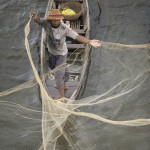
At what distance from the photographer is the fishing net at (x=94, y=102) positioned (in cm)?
376

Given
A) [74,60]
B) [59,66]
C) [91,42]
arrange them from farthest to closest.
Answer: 1. [74,60]
2. [59,66]
3. [91,42]

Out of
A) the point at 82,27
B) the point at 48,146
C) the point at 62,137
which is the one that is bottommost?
the point at 62,137

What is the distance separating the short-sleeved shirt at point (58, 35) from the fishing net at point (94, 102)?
1.46 feet

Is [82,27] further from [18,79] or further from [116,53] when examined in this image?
[18,79]

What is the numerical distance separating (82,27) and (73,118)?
3.10 m

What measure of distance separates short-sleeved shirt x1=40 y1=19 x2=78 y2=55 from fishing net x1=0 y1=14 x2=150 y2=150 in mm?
446

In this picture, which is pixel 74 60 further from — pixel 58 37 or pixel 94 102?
pixel 58 37

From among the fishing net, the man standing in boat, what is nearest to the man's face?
the man standing in boat

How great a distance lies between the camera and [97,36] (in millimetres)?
6750

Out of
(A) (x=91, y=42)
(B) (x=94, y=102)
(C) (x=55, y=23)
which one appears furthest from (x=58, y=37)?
(B) (x=94, y=102)

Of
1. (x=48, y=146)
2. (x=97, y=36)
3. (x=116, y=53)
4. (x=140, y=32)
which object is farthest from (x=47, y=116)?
(x=140, y=32)

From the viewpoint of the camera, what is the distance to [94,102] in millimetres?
4668

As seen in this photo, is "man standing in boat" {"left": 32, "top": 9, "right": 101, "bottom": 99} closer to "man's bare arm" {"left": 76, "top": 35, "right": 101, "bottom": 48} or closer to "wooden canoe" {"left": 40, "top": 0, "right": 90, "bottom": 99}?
"man's bare arm" {"left": 76, "top": 35, "right": 101, "bottom": 48}

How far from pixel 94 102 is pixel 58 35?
6.52ft
